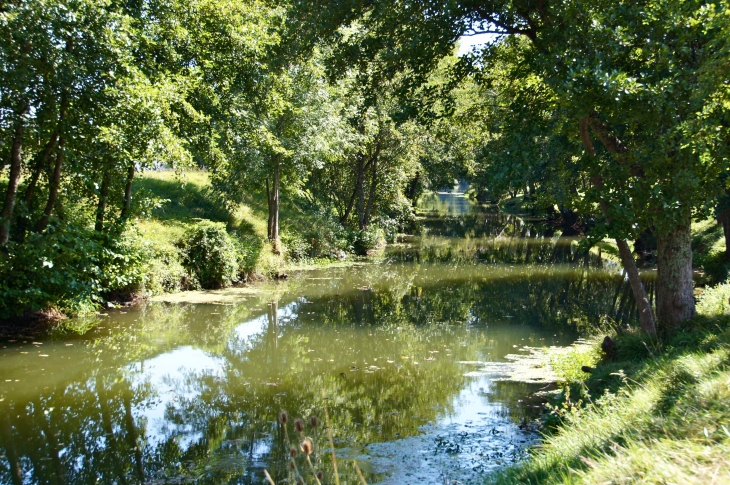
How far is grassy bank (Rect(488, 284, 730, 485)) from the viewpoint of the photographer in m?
3.19

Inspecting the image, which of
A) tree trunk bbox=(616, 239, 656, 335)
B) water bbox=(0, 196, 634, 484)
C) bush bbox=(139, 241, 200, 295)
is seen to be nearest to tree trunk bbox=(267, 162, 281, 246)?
water bbox=(0, 196, 634, 484)

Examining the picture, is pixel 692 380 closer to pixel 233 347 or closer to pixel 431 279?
pixel 233 347

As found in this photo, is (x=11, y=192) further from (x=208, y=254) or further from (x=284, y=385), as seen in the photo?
(x=208, y=254)

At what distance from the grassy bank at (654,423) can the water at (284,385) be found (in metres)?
1.43

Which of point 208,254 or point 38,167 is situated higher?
point 38,167

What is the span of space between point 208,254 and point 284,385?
9.46m

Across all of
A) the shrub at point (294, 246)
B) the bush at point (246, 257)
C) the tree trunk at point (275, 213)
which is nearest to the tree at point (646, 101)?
the bush at point (246, 257)

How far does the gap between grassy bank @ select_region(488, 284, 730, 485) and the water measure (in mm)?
1434

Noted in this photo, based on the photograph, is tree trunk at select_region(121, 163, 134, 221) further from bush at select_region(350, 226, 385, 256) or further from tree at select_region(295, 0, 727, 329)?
bush at select_region(350, 226, 385, 256)

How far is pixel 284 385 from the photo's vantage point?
10.2 metres

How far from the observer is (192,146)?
53.8 ft

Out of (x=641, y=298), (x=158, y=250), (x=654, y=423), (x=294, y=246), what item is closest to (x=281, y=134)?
(x=294, y=246)

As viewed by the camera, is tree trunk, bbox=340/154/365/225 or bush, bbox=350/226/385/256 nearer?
bush, bbox=350/226/385/256

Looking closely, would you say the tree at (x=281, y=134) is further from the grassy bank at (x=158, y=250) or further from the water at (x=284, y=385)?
the water at (x=284, y=385)
